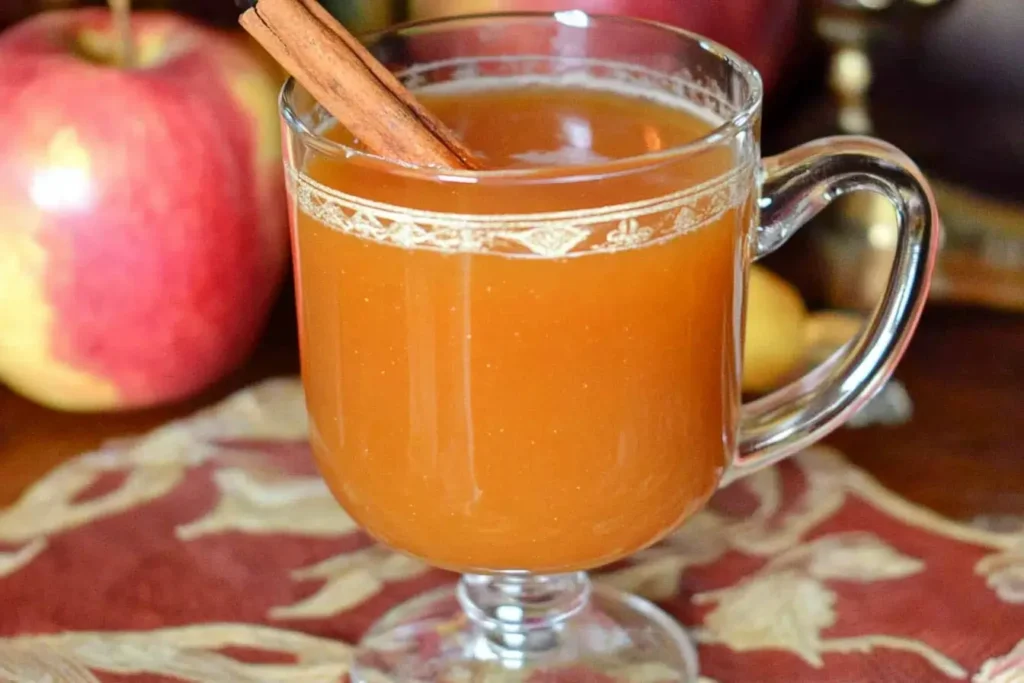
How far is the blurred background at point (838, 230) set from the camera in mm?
808

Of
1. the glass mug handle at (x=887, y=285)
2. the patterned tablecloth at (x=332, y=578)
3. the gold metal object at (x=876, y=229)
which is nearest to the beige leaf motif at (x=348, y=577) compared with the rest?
the patterned tablecloth at (x=332, y=578)

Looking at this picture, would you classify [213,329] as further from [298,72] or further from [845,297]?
[845,297]

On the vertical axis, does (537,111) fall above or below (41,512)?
above

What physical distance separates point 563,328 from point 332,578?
29 centimetres

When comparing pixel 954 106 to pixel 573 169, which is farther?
pixel 954 106

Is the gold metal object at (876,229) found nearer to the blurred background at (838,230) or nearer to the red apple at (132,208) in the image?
the blurred background at (838,230)

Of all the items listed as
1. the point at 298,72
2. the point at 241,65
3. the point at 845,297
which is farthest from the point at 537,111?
the point at 845,297

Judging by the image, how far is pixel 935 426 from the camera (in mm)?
807

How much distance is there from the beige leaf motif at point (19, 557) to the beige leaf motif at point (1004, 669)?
0.56 m

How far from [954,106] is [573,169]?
2.19 ft

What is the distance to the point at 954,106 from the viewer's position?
100cm

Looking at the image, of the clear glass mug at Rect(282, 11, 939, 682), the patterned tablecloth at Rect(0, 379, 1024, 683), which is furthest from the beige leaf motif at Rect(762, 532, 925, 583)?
the clear glass mug at Rect(282, 11, 939, 682)

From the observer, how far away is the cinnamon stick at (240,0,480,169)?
520 millimetres

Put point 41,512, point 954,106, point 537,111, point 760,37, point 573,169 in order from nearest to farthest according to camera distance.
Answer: point 573,169
point 537,111
point 41,512
point 760,37
point 954,106
